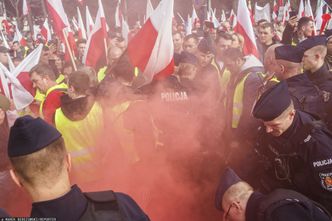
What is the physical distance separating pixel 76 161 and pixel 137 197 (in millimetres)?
786

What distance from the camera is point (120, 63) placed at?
430cm

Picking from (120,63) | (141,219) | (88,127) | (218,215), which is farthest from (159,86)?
(141,219)

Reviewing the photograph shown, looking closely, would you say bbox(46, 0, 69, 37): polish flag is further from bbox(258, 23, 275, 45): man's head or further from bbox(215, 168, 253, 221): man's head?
bbox(215, 168, 253, 221): man's head

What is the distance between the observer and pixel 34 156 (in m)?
1.81

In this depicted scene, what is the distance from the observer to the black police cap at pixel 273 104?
275cm

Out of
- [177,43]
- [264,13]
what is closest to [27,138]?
[177,43]

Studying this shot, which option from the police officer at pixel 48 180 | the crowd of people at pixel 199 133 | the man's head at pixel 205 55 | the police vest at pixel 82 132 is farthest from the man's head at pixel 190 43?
the police officer at pixel 48 180

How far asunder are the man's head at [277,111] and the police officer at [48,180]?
1379mm

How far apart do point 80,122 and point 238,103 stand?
1875 millimetres

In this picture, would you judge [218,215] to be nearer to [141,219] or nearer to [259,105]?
[259,105]

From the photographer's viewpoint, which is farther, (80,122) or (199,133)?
(199,133)

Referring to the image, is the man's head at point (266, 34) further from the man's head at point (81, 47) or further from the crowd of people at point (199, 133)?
the man's head at point (81, 47)

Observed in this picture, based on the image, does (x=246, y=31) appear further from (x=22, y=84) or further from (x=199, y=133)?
(x=22, y=84)

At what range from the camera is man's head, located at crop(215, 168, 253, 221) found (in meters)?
2.25
